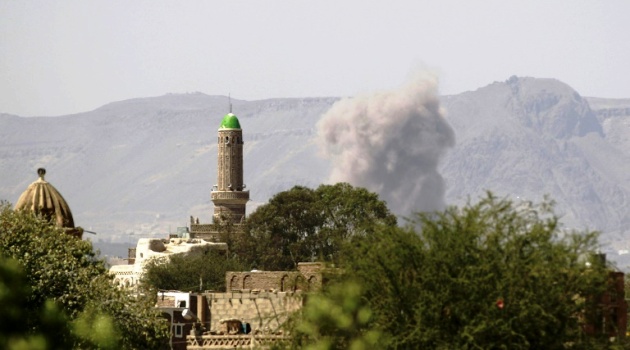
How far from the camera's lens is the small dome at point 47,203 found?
93.4m

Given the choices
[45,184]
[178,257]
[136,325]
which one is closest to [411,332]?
[136,325]

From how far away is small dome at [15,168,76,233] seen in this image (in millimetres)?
93438

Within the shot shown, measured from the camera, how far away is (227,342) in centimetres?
7756

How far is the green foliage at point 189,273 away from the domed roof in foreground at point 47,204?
103 feet

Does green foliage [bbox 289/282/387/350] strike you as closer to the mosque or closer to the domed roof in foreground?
the mosque

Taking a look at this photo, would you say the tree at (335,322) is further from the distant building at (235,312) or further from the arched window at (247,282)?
the arched window at (247,282)

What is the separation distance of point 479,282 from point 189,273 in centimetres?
8258

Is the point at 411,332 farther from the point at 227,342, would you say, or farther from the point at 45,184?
the point at 45,184

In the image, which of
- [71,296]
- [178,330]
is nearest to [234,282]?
[178,330]

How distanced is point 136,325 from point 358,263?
13.9 meters

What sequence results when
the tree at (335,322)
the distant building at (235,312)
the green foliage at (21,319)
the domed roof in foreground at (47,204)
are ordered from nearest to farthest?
the tree at (335,322)
the green foliage at (21,319)
the distant building at (235,312)
the domed roof in foreground at (47,204)

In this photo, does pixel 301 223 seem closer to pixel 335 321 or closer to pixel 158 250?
pixel 158 250

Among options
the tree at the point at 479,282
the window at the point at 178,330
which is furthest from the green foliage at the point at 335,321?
the window at the point at 178,330

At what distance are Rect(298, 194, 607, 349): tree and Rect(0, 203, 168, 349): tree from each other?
7673mm
